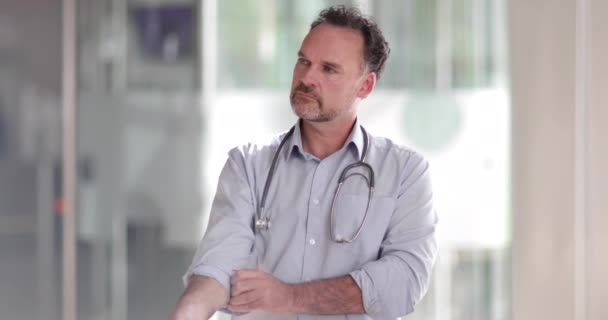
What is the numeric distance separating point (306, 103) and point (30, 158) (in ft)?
8.72

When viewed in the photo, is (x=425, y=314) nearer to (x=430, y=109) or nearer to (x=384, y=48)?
(x=430, y=109)

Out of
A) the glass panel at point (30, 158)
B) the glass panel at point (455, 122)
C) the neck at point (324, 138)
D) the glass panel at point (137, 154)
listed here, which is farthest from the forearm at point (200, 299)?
the glass panel at point (30, 158)

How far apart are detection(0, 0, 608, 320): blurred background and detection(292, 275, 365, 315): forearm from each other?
6.20 ft

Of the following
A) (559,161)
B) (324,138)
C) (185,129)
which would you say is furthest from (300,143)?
(185,129)

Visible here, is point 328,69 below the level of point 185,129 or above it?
above

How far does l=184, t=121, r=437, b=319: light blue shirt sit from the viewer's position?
2.27 m

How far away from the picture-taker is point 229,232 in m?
2.28

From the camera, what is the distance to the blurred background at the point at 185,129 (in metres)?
4.26

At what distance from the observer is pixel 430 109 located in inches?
170

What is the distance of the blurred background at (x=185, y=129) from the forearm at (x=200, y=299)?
2.06 metres

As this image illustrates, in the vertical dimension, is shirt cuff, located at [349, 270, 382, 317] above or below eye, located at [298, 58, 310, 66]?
below

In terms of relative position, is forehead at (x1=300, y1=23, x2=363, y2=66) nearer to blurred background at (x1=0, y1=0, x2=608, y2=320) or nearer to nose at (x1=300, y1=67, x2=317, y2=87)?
nose at (x1=300, y1=67, x2=317, y2=87)

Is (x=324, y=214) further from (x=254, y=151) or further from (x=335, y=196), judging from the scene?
(x=254, y=151)

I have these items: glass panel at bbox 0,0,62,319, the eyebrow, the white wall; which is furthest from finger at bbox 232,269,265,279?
glass panel at bbox 0,0,62,319
